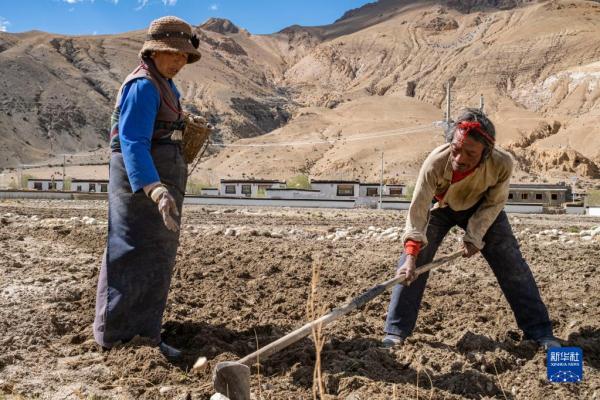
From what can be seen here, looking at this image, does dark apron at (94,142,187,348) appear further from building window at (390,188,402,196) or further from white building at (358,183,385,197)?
building window at (390,188,402,196)

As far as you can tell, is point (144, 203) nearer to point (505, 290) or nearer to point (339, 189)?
point (505, 290)

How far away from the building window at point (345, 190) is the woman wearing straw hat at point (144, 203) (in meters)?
44.4

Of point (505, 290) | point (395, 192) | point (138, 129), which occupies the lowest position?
point (505, 290)

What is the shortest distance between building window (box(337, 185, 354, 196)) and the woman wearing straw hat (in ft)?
146

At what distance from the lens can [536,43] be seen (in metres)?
113

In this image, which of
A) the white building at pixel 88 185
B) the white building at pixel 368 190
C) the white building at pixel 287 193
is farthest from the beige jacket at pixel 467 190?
the white building at pixel 88 185

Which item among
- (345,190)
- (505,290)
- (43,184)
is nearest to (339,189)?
(345,190)

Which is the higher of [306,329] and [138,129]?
[138,129]

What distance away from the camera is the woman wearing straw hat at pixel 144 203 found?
11.2 ft

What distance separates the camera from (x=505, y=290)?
4.07 m

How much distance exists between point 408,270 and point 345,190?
44.5 metres

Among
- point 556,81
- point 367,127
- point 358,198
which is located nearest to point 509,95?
point 556,81

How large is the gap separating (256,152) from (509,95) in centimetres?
5051

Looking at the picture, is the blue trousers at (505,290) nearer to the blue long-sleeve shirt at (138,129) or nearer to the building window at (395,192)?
the blue long-sleeve shirt at (138,129)
